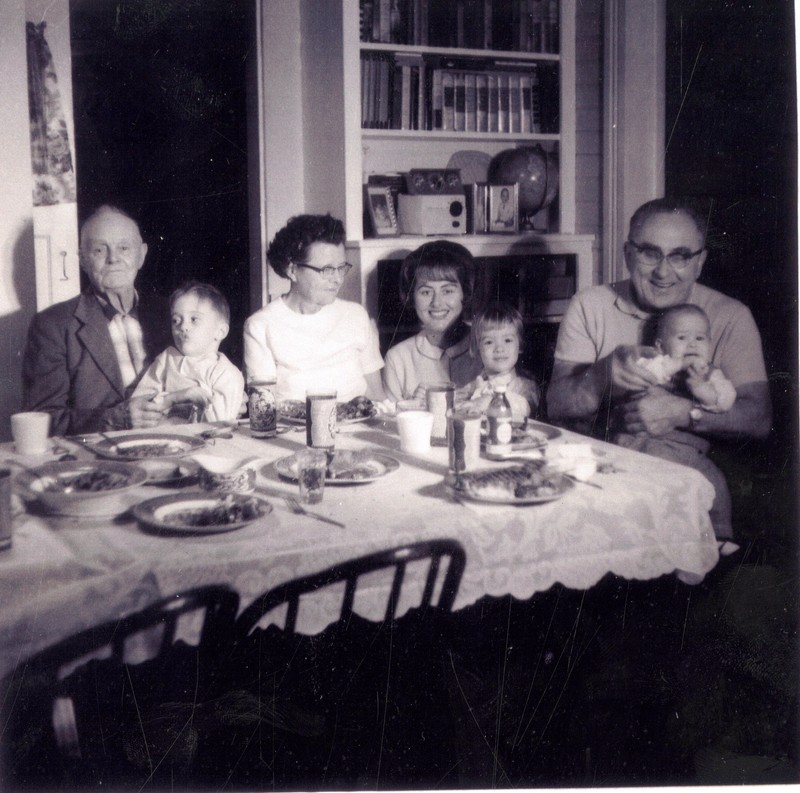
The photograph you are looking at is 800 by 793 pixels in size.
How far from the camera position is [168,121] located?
2.12m

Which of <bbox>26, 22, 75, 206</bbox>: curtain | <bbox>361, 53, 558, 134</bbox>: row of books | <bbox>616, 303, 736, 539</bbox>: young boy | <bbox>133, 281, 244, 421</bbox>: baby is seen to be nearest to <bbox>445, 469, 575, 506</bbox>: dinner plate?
<bbox>616, 303, 736, 539</bbox>: young boy

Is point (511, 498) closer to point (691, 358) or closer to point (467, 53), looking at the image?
point (691, 358)

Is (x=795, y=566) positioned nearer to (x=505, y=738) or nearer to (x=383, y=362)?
(x=505, y=738)

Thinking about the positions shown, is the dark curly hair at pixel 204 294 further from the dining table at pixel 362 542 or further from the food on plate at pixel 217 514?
the food on plate at pixel 217 514

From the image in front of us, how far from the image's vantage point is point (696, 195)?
202 cm

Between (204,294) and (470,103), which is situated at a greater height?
(470,103)

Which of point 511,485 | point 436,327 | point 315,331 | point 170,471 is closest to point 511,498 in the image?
point 511,485

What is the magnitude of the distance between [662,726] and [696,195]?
126cm

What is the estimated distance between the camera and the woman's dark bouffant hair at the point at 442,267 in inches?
102

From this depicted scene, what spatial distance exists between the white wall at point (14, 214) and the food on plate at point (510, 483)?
116 centimetres

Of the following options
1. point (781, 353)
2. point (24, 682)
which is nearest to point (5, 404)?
point (24, 682)

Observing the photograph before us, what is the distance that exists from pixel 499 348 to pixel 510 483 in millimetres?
886

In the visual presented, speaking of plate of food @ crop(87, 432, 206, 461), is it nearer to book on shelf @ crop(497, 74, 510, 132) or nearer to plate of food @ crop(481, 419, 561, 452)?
plate of food @ crop(481, 419, 561, 452)

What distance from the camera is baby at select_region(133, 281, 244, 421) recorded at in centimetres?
232
